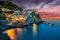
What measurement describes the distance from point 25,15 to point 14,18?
10.5m

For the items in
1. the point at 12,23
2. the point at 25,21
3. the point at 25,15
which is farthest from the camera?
the point at 25,15

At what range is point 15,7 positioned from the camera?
86062 mm

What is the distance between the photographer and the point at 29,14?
92.6 m

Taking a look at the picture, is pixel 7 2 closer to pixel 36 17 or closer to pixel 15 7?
pixel 15 7

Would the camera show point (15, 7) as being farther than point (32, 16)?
No

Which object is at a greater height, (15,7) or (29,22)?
(15,7)

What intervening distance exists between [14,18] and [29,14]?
1361 cm

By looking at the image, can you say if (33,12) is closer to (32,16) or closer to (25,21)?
(32,16)

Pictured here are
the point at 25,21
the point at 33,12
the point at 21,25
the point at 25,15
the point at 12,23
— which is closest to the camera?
the point at 12,23

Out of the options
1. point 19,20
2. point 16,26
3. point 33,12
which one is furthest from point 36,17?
point 16,26

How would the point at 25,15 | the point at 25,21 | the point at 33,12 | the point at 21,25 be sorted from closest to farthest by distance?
1. the point at 21,25
2. the point at 25,21
3. the point at 25,15
4. the point at 33,12

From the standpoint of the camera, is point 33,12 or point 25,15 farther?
point 33,12

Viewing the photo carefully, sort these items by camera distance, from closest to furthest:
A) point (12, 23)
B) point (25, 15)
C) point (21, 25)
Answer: point (12, 23), point (21, 25), point (25, 15)

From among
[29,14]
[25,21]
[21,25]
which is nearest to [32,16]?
[29,14]
